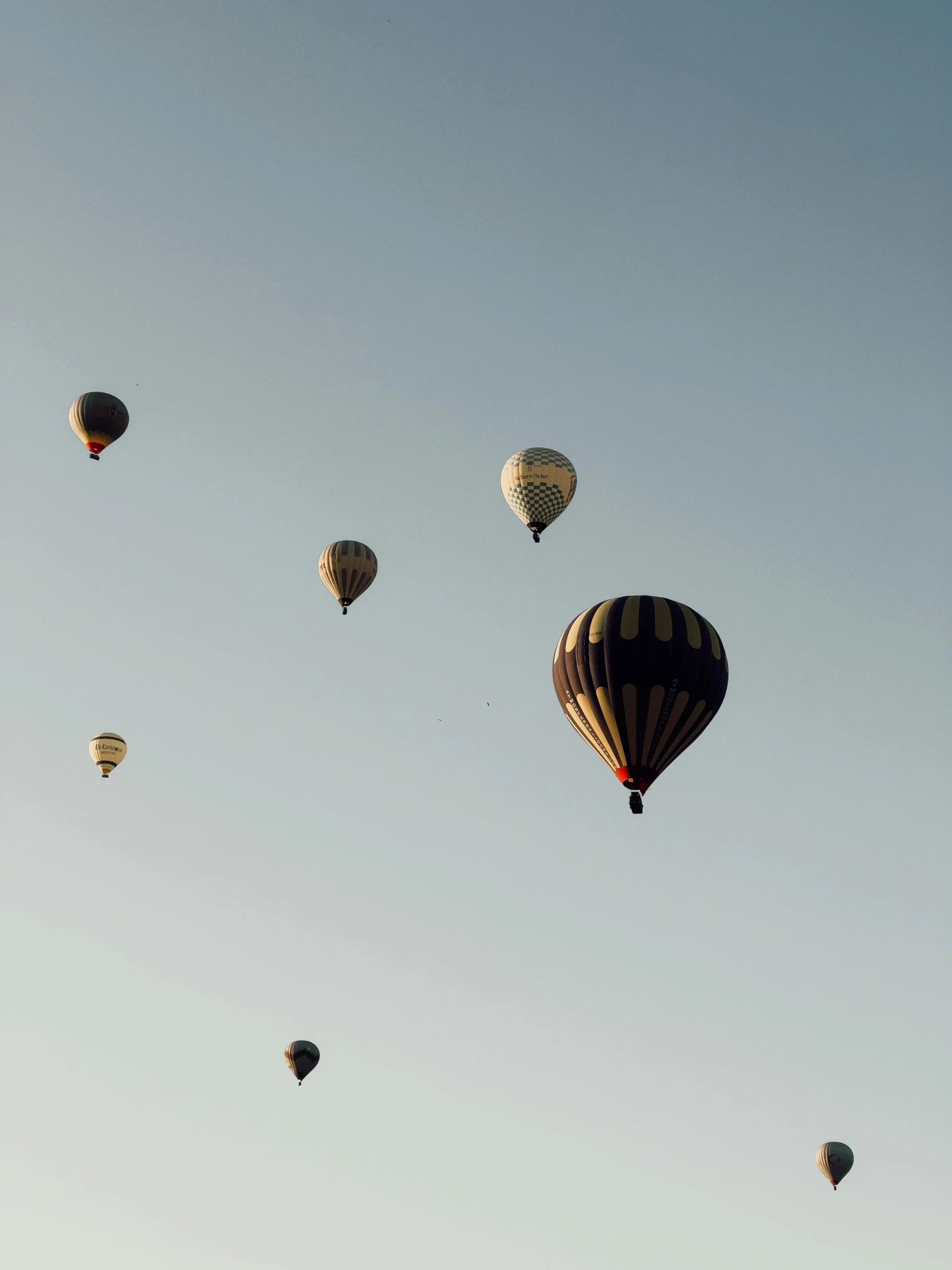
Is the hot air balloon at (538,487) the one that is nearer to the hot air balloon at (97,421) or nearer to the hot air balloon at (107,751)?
the hot air balloon at (97,421)

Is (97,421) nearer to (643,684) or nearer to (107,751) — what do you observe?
(107,751)

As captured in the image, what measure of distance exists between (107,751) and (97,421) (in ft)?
58.1

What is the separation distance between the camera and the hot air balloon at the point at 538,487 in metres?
55.8

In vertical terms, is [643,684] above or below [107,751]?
below

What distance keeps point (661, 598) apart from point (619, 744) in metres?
4.25

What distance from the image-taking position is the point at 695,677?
40.8m

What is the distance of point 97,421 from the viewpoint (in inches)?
2416

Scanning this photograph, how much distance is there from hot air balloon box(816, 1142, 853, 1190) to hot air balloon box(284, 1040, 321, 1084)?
875 inches

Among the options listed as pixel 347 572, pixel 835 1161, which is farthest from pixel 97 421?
pixel 835 1161

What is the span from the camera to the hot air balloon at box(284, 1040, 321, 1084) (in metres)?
66.2

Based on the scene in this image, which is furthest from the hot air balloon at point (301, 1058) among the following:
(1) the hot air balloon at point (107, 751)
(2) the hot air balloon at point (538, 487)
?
(2) the hot air balloon at point (538, 487)

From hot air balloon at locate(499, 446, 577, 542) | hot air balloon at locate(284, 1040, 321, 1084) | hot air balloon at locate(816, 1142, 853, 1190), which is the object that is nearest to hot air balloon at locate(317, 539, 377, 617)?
hot air balloon at locate(499, 446, 577, 542)

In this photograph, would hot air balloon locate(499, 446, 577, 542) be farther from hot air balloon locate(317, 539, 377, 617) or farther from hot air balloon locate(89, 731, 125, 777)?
hot air balloon locate(89, 731, 125, 777)

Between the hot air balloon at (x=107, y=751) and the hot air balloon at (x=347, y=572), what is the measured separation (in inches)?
616
